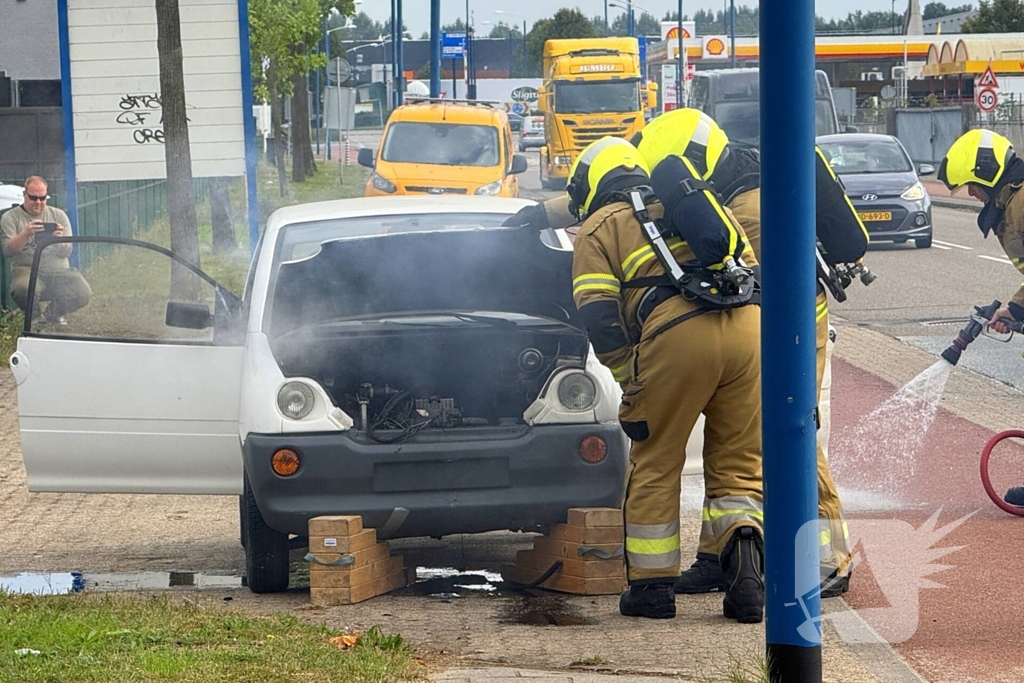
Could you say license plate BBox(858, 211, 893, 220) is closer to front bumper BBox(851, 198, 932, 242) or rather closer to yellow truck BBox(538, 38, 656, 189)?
front bumper BBox(851, 198, 932, 242)

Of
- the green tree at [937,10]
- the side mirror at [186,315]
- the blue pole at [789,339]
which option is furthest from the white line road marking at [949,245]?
the green tree at [937,10]

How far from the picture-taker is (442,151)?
957 inches

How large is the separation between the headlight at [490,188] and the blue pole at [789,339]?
19191mm

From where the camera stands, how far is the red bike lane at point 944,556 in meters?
5.15

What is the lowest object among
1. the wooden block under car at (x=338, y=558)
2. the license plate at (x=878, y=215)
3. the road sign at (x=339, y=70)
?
the wooden block under car at (x=338, y=558)

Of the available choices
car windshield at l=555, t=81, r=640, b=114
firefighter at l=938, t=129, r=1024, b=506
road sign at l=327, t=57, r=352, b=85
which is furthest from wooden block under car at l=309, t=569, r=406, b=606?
car windshield at l=555, t=81, r=640, b=114

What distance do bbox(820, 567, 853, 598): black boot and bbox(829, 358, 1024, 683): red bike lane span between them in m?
0.04

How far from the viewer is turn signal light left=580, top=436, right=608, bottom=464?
6105 millimetres

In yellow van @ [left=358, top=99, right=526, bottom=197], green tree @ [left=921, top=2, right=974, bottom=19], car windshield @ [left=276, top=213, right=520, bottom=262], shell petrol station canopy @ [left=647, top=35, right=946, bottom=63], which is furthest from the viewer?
green tree @ [left=921, top=2, right=974, bottom=19]

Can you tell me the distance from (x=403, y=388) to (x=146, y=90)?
11.8 metres

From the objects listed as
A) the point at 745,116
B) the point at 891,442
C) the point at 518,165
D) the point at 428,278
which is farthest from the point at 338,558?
the point at 745,116

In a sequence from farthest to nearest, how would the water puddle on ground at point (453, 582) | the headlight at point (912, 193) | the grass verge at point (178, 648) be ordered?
the headlight at point (912, 193), the water puddle on ground at point (453, 582), the grass verge at point (178, 648)

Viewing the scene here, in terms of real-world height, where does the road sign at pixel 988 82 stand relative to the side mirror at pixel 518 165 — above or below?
above

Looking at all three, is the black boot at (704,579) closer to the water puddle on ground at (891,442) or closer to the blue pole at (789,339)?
the water puddle on ground at (891,442)
